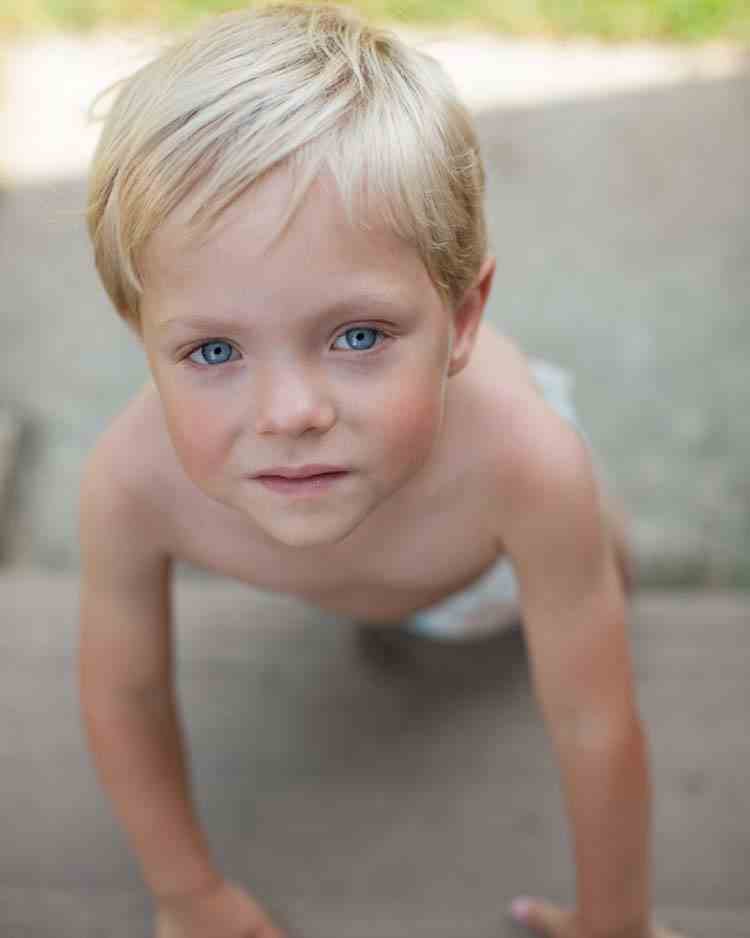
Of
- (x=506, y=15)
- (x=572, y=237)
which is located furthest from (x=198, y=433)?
(x=506, y=15)

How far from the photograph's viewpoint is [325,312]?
103 cm

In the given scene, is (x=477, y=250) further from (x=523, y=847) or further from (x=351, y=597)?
(x=523, y=847)

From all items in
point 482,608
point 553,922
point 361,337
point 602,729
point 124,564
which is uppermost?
point 361,337

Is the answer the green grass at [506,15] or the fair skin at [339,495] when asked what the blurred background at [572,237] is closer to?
the green grass at [506,15]

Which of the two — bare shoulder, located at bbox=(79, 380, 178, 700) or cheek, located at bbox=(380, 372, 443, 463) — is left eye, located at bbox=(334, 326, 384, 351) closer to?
cheek, located at bbox=(380, 372, 443, 463)

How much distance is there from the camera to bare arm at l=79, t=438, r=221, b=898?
142cm

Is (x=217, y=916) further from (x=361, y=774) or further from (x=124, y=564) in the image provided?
(x=124, y=564)

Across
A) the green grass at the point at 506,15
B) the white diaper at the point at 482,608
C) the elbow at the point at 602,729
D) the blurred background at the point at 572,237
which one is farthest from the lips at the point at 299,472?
the green grass at the point at 506,15

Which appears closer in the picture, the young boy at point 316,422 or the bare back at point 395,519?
the young boy at point 316,422

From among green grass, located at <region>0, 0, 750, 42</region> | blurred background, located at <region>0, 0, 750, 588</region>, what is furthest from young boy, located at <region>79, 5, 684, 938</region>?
green grass, located at <region>0, 0, 750, 42</region>

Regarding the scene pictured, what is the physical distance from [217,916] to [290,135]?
1.01 m

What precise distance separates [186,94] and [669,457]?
142 cm

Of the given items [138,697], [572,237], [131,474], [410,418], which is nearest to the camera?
[410,418]

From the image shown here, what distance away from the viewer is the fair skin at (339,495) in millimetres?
1036
